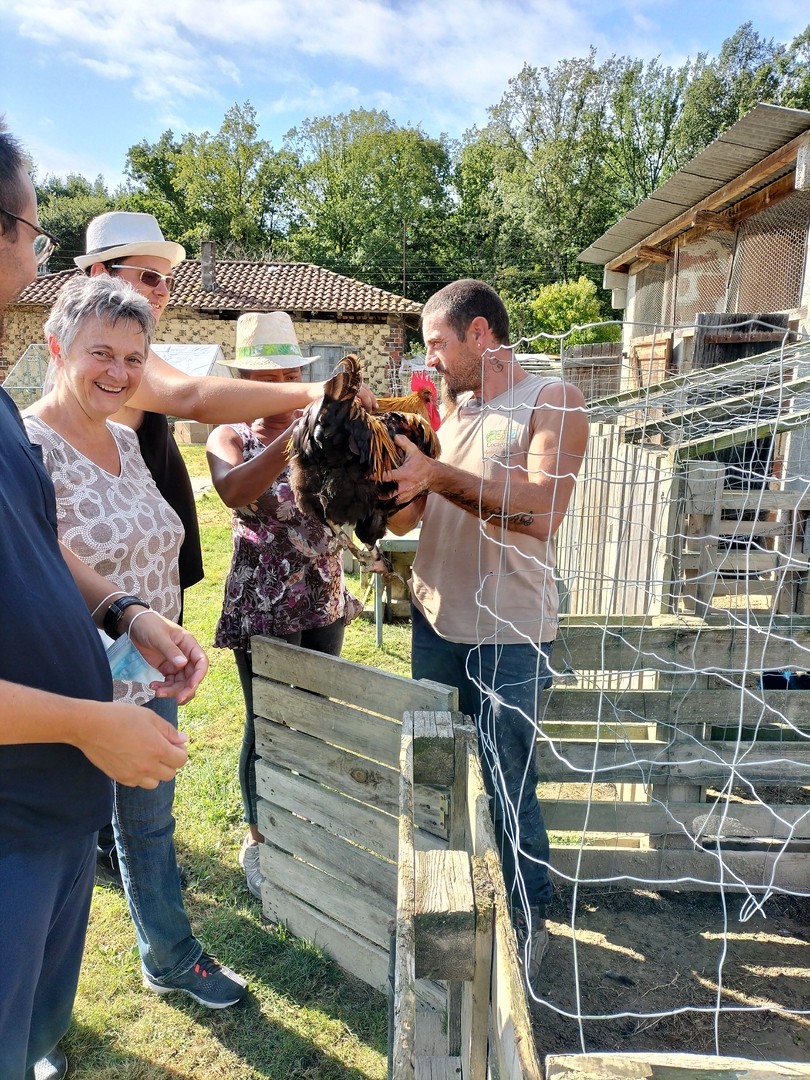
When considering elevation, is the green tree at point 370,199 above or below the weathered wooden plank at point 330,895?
above

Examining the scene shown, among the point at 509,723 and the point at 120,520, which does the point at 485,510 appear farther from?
the point at 120,520

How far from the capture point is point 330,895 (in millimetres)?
2287

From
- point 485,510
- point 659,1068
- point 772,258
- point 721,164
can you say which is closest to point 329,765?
point 485,510

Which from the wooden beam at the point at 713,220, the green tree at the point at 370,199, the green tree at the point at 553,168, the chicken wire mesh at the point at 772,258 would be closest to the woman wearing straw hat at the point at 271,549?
the chicken wire mesh at the point at 772,258

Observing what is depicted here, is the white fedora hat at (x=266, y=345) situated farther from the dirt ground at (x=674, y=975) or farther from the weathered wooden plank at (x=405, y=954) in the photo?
the dirt ground at (x=674, y=975)

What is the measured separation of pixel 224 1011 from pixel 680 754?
178cm

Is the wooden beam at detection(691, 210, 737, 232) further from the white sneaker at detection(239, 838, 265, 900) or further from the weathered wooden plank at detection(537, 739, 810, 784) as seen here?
the white sneaker at detection(239, 838, 265, 900)

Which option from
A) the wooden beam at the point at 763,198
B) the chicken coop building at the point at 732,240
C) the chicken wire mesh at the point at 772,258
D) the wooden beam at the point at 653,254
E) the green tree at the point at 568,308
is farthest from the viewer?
the green tree at the point at 568,308

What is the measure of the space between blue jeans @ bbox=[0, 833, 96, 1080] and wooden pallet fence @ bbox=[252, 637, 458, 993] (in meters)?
0.79

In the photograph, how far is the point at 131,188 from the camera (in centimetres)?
4097

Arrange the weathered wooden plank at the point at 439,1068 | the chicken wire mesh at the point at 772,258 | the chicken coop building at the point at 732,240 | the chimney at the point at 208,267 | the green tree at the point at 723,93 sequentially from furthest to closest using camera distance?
the green tree at the point at 723,93 → the chimney at the point at 208,267 → the chicken wire mesh at the point at 772,258 → the chicken coop building at the point at 732,240 → the weathered wooden plank at the point at 439,1068

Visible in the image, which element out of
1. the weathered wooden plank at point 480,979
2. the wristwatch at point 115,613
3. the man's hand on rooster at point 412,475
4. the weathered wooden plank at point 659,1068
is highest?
the man's hand on rooster at point 412,475

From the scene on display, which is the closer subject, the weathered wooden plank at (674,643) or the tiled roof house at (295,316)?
the weathered wooden plank at (674,643)

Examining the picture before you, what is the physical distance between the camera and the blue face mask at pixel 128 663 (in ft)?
Result: 4.81
